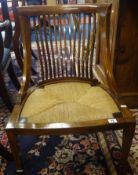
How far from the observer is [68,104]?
3.36ft

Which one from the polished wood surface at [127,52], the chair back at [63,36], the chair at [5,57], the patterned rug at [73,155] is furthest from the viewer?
the chair at [5,57]

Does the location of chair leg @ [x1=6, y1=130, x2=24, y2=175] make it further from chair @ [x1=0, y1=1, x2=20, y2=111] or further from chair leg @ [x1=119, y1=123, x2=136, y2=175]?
chair @ [x1=0, y1=1, x2=20, y2=111]

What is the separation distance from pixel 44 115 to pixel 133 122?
0.41 m

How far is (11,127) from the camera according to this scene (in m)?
0.86

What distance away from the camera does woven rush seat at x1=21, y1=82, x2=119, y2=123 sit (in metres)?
0.93

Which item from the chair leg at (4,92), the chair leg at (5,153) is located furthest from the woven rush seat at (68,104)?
the chair leg at (4,92)

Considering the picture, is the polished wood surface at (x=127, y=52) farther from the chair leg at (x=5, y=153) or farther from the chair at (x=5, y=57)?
the chair leg at (x=5, y=153)

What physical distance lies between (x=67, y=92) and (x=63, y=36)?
1.12 ft

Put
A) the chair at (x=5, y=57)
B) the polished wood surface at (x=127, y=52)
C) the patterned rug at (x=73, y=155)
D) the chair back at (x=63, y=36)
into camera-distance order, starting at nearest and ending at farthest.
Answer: the chair back at (x=63, y=36), the patterned rug at (x=73, y=155), the polished wood surface at (x=127, y=52), the chair at (x=5, y=57)

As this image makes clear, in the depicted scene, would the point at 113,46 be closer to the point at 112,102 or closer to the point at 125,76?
the point at 125,76

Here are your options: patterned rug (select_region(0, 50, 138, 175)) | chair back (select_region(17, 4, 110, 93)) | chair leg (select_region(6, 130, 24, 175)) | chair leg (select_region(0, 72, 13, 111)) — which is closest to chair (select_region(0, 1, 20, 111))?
chair leg (select_region(0, 72, 13, 111))

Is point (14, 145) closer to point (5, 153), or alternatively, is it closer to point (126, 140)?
point (5, 153)

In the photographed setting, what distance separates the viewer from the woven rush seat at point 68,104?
928mm

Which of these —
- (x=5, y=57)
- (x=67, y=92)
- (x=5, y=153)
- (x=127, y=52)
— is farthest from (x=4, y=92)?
(x=127, y=52)
